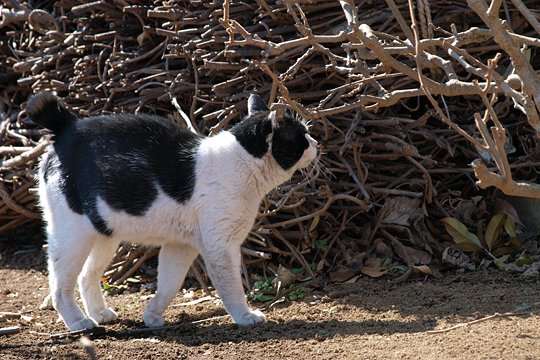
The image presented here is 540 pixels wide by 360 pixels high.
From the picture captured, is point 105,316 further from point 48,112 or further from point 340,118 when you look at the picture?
point 340,118

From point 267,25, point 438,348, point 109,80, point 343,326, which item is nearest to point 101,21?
point 109,80

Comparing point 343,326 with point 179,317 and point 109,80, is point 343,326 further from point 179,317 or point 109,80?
point 109,80

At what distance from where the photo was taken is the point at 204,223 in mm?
4469

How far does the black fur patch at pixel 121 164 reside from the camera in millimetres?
4520

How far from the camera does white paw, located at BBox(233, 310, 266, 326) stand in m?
4.45

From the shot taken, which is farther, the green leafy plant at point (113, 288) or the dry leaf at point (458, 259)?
the green leafy plant at point (113, 288)

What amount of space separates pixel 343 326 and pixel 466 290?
86 cm

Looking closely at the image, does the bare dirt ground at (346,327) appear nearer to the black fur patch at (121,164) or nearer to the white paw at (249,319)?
the white paw at (249,319)

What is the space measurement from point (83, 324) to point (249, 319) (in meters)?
0.91

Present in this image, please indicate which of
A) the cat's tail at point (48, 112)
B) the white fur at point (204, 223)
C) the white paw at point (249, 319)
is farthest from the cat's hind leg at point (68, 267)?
the white paw at point (249, 319)

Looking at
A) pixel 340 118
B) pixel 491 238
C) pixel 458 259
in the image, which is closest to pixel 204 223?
pixel 340 118

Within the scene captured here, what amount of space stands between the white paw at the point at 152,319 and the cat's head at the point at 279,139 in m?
1.09

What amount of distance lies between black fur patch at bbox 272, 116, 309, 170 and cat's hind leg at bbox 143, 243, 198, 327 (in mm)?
766

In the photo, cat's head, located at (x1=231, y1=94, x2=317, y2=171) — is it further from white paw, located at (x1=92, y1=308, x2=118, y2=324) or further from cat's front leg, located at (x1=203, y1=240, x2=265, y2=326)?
white paw, located at (x1=92, y1=308, x2=118, y2=324)
